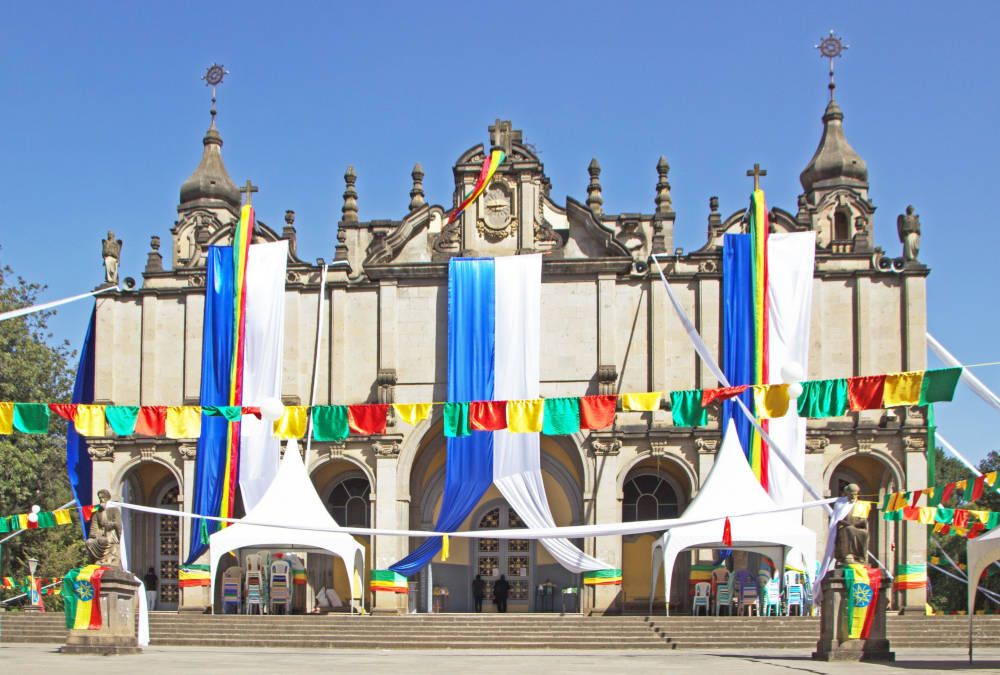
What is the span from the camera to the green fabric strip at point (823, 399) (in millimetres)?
26531

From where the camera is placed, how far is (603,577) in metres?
38.4

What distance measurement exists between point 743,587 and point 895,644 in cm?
584

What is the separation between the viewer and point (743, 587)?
3616 centimetres

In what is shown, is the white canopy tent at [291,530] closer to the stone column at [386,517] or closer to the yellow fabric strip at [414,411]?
the stone column at [386,517]

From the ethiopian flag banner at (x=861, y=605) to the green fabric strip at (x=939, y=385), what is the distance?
3.19 meters

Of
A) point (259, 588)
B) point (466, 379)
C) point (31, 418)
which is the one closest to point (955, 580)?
point (466, 379)

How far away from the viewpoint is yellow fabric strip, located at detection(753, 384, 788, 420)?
2673 centimetres

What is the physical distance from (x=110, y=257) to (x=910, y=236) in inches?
918

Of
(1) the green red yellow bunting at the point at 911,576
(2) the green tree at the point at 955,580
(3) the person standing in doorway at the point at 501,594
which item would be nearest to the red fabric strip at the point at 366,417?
(3) the person standing in doorway at the point at 501,594

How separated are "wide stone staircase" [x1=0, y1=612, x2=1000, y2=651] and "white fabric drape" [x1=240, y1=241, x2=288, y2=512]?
582cm

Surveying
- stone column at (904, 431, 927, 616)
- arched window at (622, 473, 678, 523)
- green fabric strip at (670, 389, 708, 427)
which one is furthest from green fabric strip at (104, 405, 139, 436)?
stone column at (904, 431, 927, 616)

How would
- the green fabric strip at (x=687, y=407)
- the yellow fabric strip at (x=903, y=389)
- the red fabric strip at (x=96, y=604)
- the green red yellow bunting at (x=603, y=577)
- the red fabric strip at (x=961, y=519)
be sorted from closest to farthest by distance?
the yellow fabric strip at (x=903, y=389) < the red fabric strip at (x=96, y=604) < the green fabric strip at (x=687, y=407) < the red fabric strip at (x=961, y=519) < the green red yellow bunting at (x=603, y=577)

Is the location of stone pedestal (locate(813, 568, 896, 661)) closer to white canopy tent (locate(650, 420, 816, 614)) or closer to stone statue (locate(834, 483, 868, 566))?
stone statue (locate(834, 483, 868, 566))

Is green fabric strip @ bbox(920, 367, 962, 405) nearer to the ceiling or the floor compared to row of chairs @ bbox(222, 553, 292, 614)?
nearer to the ceiling
